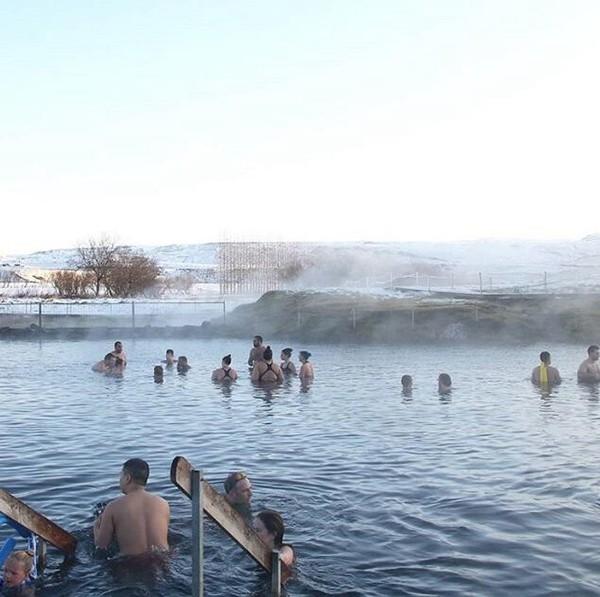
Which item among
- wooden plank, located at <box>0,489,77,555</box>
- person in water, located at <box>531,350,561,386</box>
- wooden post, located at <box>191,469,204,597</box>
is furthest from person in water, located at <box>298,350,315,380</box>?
wooden post, located at <box>191,469,204,597</box>

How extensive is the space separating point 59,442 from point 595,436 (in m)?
8.43

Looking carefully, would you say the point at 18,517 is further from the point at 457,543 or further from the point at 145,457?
the point at 145,457

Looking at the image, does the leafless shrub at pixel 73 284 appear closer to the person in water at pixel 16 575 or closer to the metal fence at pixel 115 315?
the metal fence at pixel 115 315

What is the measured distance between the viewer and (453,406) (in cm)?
1695

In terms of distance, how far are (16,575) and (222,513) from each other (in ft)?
6.93

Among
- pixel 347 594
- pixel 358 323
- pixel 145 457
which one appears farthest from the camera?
pixel 358 323

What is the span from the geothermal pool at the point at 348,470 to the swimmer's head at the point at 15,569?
16.8 inches

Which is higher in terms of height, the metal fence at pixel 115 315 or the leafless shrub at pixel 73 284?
the leafless shrub at pixel 73 284

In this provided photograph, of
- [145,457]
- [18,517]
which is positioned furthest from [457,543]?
[145,457]

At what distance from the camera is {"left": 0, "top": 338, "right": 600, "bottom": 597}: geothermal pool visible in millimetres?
7465

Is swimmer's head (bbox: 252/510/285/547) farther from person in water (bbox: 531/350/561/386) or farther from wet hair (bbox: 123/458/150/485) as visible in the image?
person in water (bbox: 531/350/561/386)

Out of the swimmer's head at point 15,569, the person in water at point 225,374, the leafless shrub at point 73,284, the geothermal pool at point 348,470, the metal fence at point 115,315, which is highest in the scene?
the leafless shrub at point 73,284

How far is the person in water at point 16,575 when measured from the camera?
21.9 feet

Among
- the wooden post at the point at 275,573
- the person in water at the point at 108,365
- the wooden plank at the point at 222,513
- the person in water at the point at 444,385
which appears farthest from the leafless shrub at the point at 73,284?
→ the wooden plank at the point at 222,513
